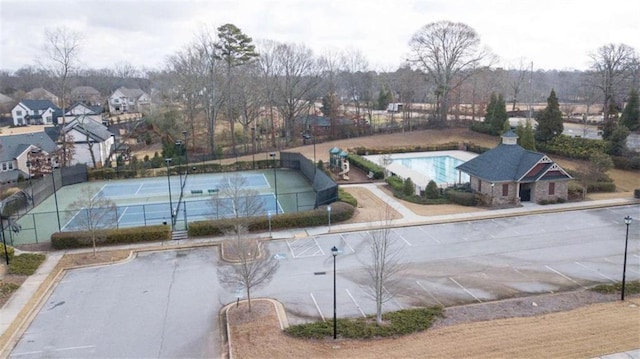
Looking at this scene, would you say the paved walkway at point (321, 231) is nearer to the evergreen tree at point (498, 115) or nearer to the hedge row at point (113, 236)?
the hedge row at point (113, 236)

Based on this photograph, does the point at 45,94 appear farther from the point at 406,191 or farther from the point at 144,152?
the point at 406,191

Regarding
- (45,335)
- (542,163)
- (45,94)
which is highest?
(45,94)

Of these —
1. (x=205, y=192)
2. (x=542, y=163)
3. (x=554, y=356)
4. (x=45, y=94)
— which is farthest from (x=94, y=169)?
(x=45, y=94)

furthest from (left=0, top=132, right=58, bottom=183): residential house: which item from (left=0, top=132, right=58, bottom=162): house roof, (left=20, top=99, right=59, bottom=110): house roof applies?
(left=20, top=99, right=59, bottom=110): house roof

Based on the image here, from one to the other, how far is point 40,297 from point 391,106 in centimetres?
7167

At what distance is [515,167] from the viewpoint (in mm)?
33094

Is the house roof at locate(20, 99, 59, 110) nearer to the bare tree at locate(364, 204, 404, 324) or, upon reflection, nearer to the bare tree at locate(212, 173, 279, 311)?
the bare tree at locate(212, 173, 279, 311)

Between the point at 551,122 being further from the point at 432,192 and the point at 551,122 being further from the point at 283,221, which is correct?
the point at 283,221

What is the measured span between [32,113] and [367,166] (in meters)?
69.4

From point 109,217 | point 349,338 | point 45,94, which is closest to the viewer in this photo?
point 349,338

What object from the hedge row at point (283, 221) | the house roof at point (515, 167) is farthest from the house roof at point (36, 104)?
the house roof at point (515, 167)

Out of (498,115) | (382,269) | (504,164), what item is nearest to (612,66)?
(498,115)

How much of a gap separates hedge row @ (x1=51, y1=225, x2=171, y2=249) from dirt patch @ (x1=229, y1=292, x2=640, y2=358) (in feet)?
37.6

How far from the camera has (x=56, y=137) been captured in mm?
56219
